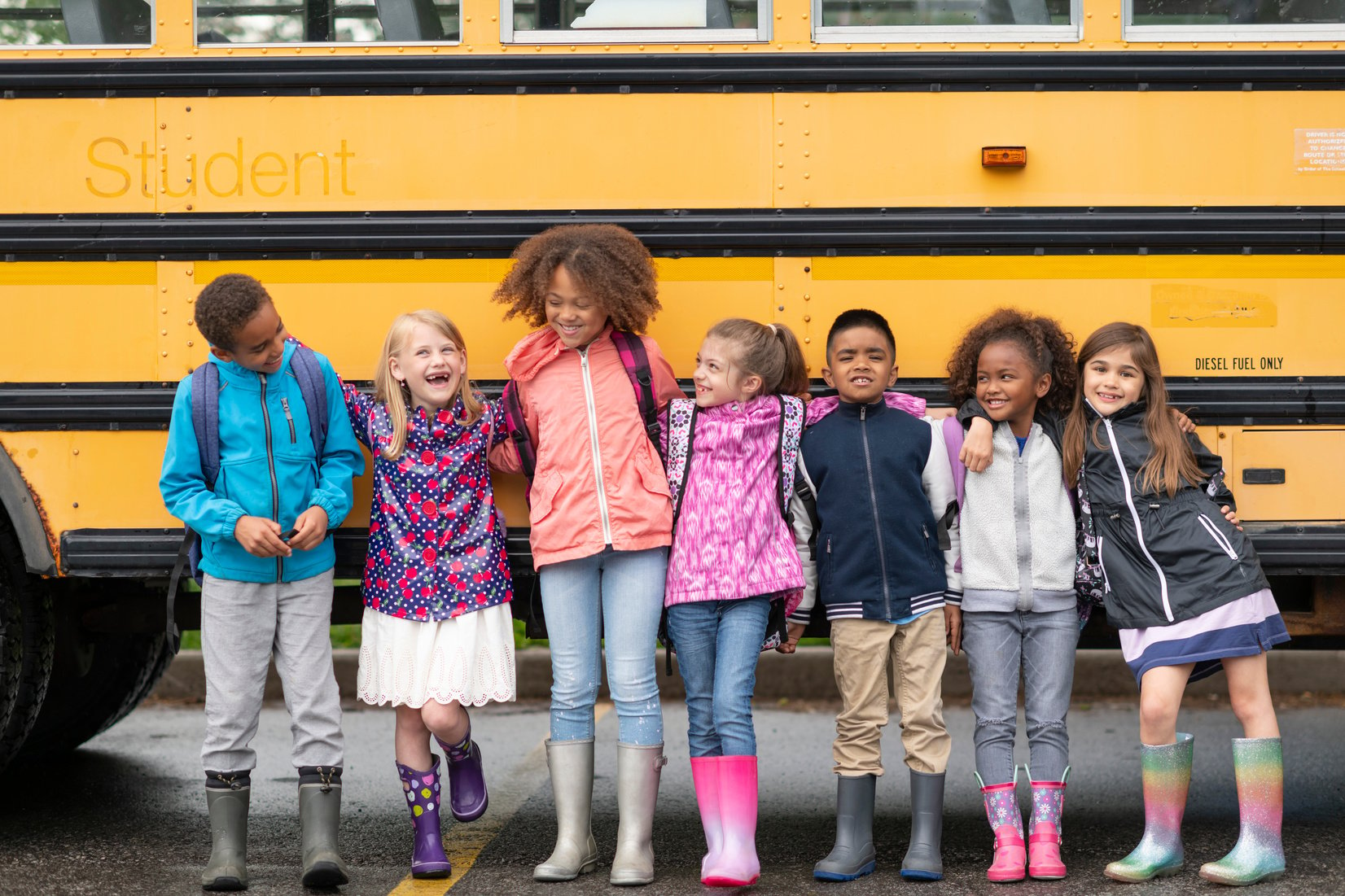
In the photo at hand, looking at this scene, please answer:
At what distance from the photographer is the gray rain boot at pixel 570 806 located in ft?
9.95

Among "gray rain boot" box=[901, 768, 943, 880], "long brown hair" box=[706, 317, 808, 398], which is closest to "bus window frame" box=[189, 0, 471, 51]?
"long brown hair" box=[706, 317, 808, 398]

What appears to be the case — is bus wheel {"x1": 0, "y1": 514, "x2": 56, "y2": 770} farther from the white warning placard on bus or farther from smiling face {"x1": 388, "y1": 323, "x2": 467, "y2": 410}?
the white warning placard on bus

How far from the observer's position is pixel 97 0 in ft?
10.4

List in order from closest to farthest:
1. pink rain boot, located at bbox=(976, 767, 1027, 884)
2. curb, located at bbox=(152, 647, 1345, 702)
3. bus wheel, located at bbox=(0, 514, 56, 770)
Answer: pink rain boot, located at bbox=(976, 767, 1027, 884), bus wheel, located at bbox=(0, 514, 56, 770), curb, located at bbox=(152, 647, 1345, 702)

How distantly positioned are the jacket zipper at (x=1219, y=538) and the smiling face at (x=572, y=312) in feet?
4.72

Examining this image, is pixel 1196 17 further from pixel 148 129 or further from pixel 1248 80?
pixel 148 129

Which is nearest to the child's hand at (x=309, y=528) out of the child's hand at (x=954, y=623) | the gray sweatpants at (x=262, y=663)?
the gray sweatpants at (x=262, y=663)

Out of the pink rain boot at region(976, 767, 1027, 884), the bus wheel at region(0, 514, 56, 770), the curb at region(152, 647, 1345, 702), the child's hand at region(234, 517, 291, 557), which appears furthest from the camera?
the curb at region(152, 647, 1345, 702)

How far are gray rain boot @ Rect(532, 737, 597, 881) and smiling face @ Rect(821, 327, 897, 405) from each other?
1.02m

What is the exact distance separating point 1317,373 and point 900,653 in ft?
3.84

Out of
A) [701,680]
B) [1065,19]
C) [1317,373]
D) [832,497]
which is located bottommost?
[701,680]

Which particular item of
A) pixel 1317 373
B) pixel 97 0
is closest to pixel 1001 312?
pixel 1317 373

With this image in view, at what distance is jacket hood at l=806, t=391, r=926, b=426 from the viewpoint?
3.09 metres

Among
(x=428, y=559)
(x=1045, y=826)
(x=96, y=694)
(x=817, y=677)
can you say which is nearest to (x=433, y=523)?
(x=428, y=559)
